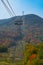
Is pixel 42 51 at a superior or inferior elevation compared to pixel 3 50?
superior

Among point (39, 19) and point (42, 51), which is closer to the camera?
point (42, 51)

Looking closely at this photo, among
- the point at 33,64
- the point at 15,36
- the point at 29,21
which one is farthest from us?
the point at 29,21

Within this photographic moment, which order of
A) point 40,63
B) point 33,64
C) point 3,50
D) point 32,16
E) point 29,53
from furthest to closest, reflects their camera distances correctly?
point 32,16 < point 3,50 < point 29,53 < point 33,64 < point 40,63

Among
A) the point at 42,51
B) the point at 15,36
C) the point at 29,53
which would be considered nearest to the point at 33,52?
the point at 29,53

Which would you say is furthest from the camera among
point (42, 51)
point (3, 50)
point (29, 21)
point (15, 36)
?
point (29, 21)

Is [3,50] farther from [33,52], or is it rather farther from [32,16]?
[32,16]

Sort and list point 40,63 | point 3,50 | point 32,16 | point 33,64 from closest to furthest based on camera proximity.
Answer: point 40,63 → point 33,64 → point 3,50 → point 32,16

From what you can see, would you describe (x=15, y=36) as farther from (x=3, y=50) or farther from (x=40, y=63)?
(x=40, y=63)

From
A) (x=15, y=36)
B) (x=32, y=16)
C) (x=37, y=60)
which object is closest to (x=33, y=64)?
(x=37, y=60)

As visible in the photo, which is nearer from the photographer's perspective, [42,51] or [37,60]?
[37,60]
